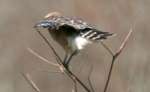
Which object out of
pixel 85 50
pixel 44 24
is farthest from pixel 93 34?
pixel 85 50

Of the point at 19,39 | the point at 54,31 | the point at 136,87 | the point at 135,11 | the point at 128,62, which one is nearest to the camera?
the point at 54,31

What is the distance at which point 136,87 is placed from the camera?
14.8ft

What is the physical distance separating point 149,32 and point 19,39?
6.57ft

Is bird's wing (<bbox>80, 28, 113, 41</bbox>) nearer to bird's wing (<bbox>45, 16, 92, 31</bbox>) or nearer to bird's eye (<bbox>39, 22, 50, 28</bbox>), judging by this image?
bird's wing (<bbox>45, 16, 92, 31</bbox>)

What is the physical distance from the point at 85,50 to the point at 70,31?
127cm

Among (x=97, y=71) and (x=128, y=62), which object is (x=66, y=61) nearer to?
(x=128, y=62)

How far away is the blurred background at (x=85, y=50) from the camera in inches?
203

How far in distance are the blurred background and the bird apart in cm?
80

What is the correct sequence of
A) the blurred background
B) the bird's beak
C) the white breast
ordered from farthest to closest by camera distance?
the blurred background, the white breast, the bird's beak

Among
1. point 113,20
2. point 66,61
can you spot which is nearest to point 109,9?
point 113,20

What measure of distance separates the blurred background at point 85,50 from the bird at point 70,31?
80 centimetres

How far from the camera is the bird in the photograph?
3452 millimetres

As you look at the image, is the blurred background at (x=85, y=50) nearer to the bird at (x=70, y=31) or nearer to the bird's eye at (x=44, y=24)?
the bird at (x=70, y=31)

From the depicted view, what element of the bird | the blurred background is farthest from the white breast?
the blurred background
